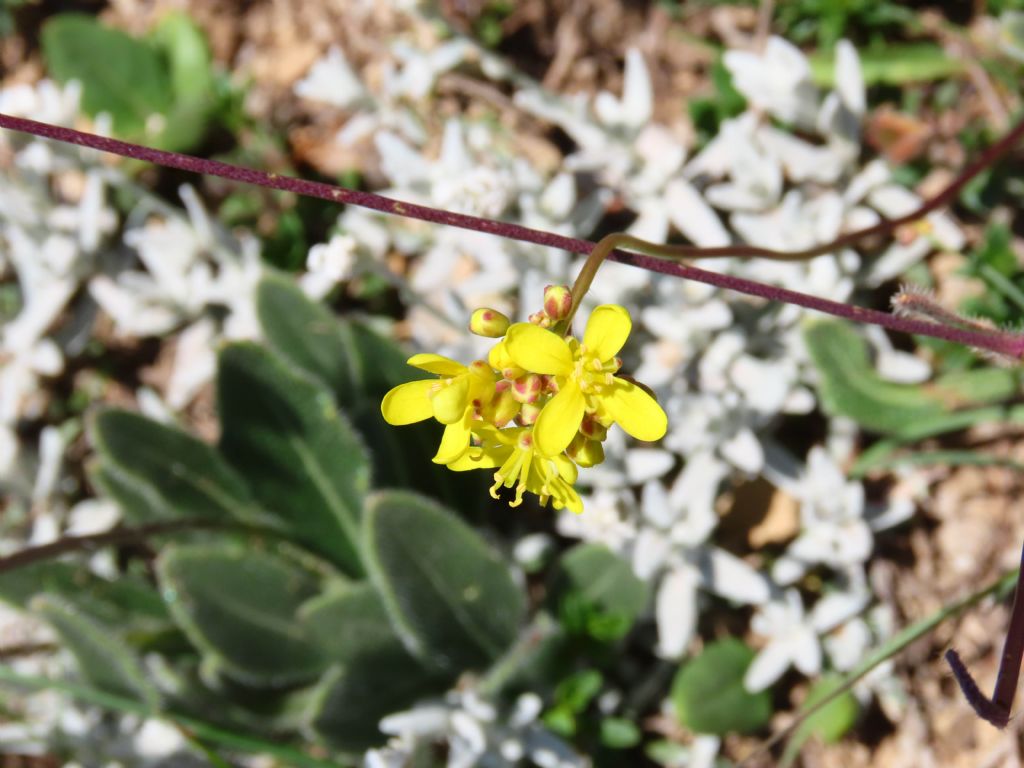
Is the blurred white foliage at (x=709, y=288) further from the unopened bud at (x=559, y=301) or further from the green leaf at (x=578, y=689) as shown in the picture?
the unopened bud at (x=559, y=301)

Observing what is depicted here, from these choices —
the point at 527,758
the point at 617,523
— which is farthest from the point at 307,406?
the point at 527,758

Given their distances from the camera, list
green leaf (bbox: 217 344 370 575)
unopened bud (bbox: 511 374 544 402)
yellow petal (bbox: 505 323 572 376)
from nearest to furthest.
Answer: yellow petal (bbox: 505 323 572 376), unopened bud (bbox: 511 374 544 402), green leaf (bbox: 217 344 370 575)

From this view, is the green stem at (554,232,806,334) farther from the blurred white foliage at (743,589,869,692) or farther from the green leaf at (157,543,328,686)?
the green leaf at (157,543,328,686)

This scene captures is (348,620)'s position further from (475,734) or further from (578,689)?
(578,689)

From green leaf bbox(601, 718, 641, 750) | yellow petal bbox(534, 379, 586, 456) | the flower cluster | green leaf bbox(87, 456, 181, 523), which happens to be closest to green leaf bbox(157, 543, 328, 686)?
green leaf bbox(87, 456, 181, 523)

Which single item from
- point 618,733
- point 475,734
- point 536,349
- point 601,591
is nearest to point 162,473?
point 475,734

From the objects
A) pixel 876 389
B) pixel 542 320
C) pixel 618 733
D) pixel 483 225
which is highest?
pixel 483 225

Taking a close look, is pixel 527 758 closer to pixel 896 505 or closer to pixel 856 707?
pixel 856 707
